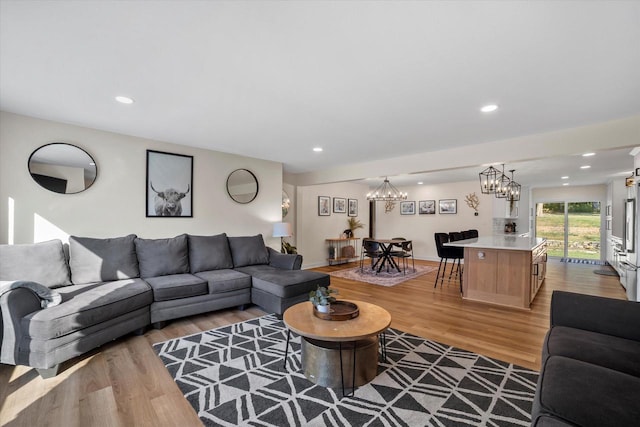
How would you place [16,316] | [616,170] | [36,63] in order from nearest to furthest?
[36,63] → [16,316] → [616,170]

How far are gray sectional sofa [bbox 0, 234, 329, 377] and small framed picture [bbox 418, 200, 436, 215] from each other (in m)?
Answer: 5.86

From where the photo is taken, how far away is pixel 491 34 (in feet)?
5.37

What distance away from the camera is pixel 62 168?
3.31 metres

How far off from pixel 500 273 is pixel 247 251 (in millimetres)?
3922

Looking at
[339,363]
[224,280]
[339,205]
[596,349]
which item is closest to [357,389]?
[339,363]

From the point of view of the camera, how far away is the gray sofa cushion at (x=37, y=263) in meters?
2.68

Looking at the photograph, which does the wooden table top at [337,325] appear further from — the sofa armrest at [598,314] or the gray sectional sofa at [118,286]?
the sofa armrest at [598,314]

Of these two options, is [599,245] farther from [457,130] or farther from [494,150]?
[457,130]

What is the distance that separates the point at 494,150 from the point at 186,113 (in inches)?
153

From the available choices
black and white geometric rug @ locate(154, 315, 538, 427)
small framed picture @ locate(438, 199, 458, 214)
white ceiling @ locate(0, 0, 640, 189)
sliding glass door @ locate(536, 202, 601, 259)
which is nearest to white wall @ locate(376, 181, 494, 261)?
small framed picture @ locate(438, 199, 458, 214)

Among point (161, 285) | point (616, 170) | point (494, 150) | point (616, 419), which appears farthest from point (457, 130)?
point (616, 170)

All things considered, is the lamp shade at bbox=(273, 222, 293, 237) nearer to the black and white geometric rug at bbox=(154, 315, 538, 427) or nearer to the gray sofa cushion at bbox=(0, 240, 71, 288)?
the black and white geometric rug at bbox=(154, 315, 538, 427)

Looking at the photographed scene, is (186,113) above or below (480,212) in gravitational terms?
above

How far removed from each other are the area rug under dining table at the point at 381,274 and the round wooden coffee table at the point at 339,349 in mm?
3375
